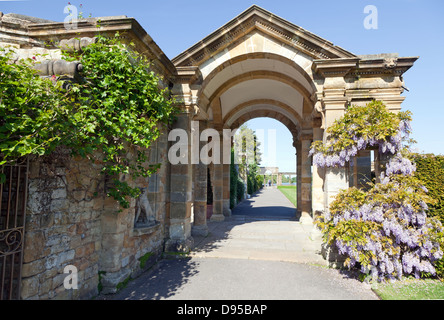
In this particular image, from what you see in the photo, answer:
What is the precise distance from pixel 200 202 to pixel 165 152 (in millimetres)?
2394

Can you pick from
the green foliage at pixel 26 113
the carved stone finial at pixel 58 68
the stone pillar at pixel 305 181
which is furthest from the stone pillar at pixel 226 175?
the green foliage at pixel 26 113

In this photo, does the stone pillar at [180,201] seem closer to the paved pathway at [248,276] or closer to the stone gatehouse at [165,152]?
the stone gatehouse at [165,152]

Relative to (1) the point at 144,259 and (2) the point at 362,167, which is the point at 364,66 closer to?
(2) the point at 362,167

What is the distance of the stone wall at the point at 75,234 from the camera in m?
2.69

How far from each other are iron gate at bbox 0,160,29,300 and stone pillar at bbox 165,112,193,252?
3.22m

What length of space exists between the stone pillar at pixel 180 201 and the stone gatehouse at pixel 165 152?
2 cm

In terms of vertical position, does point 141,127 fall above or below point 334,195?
above

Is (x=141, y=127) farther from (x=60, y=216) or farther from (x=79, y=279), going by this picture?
(x=79, y=279)

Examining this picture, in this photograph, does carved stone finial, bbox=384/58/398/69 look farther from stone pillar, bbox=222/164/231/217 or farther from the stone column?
stone pillar, bbox=222/164/231/217

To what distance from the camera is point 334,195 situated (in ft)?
16.8

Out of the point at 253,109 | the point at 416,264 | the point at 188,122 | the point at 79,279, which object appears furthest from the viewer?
the point at 253,109

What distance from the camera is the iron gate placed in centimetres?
242

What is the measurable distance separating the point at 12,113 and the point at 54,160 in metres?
0.74

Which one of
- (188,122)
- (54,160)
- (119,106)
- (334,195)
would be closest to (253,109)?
(188,122)
